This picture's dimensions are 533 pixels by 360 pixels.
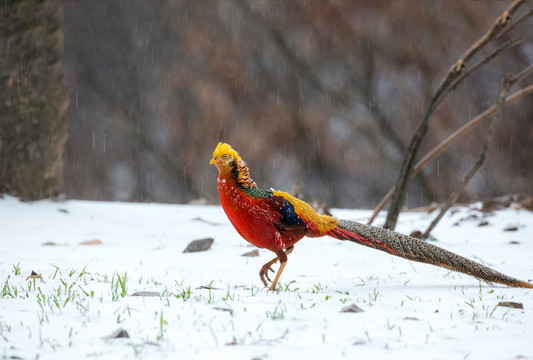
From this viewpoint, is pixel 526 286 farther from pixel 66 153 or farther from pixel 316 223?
pixel 66 153

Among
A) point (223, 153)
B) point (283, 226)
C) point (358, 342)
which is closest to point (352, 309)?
point (358, 342)

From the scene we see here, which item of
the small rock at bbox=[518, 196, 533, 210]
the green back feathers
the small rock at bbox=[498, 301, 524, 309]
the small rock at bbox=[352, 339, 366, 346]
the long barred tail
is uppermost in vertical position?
the small rock at bbox=[518, 196, 533, 210]

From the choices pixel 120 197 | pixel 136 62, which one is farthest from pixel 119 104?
pixel 120 197

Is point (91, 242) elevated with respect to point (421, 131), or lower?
lower

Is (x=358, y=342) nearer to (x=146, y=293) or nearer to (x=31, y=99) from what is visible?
(x=146, y=293)

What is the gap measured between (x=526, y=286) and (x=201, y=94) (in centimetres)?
869

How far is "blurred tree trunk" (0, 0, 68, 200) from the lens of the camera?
297 inches

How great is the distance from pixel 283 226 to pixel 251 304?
675 mm

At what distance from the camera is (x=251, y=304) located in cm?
299

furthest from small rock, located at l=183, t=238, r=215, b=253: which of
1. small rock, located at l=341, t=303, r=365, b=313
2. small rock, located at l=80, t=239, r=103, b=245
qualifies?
small rock, located at l=341, t=303, r=365, b=313

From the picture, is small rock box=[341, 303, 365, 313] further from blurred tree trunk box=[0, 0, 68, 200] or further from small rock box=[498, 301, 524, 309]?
blurred tree trunk box=[0, 0, 68, 200]

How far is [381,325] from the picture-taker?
2656 mm

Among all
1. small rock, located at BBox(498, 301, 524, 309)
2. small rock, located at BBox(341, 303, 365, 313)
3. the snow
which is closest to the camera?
the snow

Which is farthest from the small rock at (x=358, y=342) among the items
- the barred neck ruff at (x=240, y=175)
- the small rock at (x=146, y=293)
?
the barred neck ruff at (x=240, y=175)
